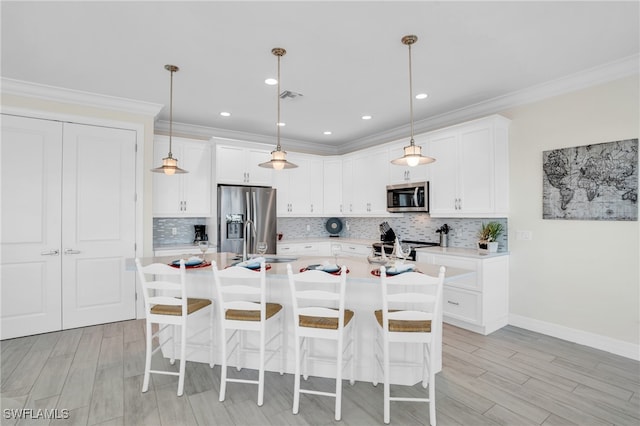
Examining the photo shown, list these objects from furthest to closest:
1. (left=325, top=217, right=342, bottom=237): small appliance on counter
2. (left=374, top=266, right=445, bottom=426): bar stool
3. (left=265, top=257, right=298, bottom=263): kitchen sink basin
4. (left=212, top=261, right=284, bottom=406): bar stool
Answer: (left=325, top=217, right=342, bottom=237): small appliance on counter
(left=265, top=257, right=298, bottom=263): kitchen sink basin
(left=212, top=261, right=284, bottom=406): bar stool
(left=374, top=266, right=445, bottom=426): bar stool

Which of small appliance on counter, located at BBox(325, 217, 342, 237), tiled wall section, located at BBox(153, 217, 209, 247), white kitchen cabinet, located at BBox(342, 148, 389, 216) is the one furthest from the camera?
small appliance on counter, located at BBox(325, 217, 342, 237)

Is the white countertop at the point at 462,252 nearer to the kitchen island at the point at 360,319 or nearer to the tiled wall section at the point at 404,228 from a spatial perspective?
the tiled wall section at the point at 404,228

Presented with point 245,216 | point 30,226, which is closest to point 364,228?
point 245,216

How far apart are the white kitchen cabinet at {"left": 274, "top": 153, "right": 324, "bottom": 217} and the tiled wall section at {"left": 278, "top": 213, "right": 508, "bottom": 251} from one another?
458 mm

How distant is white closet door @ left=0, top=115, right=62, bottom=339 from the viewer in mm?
3568

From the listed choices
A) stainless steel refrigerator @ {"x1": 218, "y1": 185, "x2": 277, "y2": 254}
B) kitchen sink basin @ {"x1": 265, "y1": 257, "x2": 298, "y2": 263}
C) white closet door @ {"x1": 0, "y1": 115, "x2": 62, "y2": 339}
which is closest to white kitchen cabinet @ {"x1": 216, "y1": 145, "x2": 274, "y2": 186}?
stainless steel refrigerator @ {"x1": 218, "y1": 185, "x2": 277, "y2": 254}

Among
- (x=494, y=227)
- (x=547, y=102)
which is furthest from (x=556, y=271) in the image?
(x=547, y=102)

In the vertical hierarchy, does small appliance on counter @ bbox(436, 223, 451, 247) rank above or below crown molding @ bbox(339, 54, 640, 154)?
below

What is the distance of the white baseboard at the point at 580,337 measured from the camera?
312 cm

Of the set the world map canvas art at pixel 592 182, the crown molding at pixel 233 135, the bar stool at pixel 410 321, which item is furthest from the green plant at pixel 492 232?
the crown molding at pixel 233 135

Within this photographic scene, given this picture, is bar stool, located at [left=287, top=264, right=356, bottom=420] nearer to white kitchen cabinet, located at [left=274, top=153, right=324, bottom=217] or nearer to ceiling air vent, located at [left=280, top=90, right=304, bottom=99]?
ceiling air vent, located at [left=280, top=90, right=304, bottom=99]

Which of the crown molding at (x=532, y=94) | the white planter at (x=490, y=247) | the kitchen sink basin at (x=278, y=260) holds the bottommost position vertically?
the kitchen sink basin at (x=278, y=260)

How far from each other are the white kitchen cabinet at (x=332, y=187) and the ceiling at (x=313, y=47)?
6.50ft

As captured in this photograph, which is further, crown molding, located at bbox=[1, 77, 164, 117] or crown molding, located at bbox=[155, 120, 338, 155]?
crown molding, located at bbox=[155, 120, 338, 155]
